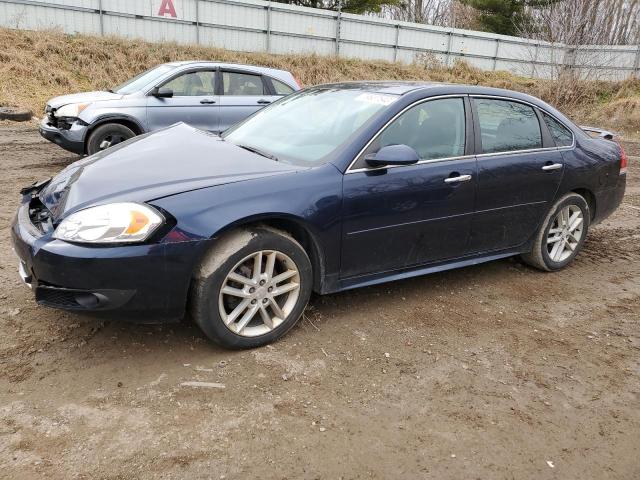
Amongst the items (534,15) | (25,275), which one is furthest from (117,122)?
(534,15)

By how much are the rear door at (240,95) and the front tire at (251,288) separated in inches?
226

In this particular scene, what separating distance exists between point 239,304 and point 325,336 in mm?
656

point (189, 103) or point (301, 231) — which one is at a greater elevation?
point (301, 231)

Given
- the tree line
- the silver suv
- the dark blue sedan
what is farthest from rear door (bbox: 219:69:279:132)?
the tree line

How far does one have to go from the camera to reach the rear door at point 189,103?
8258mm

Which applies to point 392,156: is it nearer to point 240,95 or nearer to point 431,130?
point 431,130

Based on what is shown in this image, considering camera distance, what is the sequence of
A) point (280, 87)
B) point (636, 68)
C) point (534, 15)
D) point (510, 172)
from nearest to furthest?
point (510, 172), point (280, 87), point (636, 68), point (534, 15)

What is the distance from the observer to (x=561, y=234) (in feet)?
16.5

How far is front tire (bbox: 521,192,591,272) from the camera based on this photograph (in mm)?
4852

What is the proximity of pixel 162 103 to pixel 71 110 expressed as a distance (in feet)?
4.16

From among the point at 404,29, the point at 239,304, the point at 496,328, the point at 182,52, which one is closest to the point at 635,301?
the point at 496,328

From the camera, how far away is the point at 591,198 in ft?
16.9

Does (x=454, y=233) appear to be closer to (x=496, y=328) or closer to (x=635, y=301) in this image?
(x=496, y=328)

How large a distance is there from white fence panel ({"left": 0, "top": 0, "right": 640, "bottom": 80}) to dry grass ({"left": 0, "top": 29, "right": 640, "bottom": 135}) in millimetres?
532
